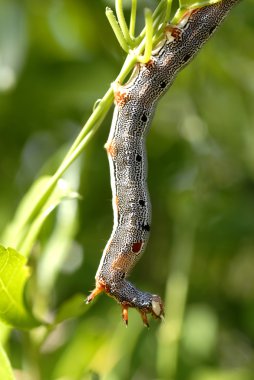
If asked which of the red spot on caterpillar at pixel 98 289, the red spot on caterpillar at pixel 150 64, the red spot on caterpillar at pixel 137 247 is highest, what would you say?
the red spot on caterpillar at pixel 150 64

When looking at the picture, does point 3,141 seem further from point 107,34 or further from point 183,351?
point 183,351

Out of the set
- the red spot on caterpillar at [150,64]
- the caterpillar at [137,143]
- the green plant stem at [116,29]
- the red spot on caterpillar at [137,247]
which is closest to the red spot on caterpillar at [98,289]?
the caterpillar at [137,143]

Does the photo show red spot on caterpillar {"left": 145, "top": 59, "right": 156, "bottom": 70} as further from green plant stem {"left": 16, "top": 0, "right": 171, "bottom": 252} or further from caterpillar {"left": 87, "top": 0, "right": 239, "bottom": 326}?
Result: green plant stem {"left": 16, "top": 0, "right": 171, "bottom": 252}

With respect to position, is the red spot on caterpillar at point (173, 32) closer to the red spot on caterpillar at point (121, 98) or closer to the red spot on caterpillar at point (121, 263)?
the red spot on caterpillar at point (121, 98)

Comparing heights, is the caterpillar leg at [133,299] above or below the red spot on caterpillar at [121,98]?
below

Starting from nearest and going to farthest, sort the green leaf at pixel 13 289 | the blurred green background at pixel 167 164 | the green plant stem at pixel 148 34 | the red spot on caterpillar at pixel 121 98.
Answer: the green plant stem at pixel 148 34 < the green leaf at pixel 13 289 < the red spot on caterpillar at pixel 121 98 < the blurred green background at pixel 167 164

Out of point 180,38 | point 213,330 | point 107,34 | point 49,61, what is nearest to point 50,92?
point 49,61
